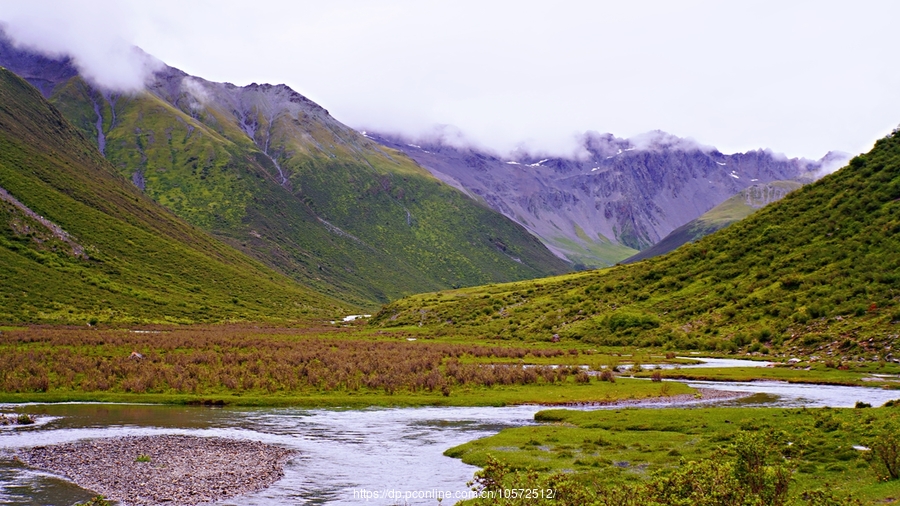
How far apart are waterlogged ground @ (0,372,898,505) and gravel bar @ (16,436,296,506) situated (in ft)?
3.08

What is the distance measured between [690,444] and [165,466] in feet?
80.3

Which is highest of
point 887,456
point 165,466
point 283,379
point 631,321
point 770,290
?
point 770,290

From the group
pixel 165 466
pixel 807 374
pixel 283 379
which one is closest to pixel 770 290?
pixel 807 374

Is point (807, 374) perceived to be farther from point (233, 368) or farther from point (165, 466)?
point (233, 368)

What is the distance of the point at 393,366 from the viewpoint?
216 ft

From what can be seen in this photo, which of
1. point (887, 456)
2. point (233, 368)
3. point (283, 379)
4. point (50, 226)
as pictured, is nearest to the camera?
point (887, 456)

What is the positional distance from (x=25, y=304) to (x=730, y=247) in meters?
126

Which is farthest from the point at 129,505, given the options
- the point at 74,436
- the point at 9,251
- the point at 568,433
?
the point at 9,251

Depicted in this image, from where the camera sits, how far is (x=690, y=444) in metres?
30.8

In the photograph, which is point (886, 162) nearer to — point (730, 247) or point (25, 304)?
point (730, 247)

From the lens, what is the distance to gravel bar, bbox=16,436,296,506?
85.0 ft

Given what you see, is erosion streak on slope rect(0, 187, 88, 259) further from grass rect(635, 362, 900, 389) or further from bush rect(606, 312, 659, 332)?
grass rect(635, 362, 900, 389)

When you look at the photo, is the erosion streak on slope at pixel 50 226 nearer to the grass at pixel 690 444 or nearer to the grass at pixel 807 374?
the grass at pixel 807 374

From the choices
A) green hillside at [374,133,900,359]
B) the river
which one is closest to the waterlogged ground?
the river
